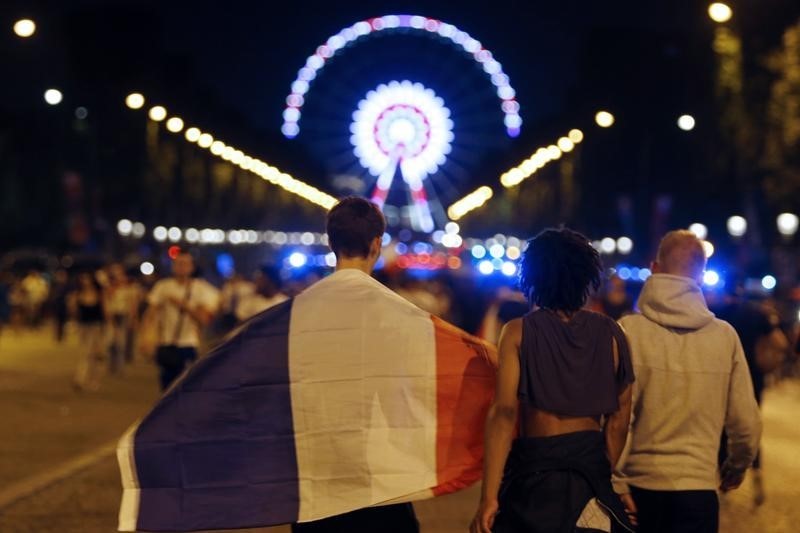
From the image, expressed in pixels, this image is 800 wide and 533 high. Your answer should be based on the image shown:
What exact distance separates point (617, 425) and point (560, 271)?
21.8 inches

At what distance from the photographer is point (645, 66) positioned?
70.6 metres

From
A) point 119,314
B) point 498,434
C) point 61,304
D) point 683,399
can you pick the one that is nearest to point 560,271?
point 498,434

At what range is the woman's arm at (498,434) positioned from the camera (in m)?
4.98

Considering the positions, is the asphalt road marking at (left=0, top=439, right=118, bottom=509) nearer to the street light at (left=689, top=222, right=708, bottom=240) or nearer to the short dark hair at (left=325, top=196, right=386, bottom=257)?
the short dark hair at (left=325, top=196, right=386, bottom=257)

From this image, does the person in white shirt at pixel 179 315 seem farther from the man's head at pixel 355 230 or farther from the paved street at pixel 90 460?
the man's head at pixel 355 230

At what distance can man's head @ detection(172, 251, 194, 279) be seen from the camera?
13516 mm

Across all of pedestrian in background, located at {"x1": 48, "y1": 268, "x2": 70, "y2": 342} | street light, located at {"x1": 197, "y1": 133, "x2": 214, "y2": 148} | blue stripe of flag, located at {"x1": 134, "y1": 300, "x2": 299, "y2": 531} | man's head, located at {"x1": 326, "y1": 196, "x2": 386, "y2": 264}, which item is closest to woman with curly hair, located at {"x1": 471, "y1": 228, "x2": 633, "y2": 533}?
man's head, located at {"x1": 326, "y1": 196, "x2": 386, "y2": 264}

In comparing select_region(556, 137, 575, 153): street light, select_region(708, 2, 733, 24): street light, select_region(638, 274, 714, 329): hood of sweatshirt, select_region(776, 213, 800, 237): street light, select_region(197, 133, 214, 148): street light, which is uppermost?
select_region(556, 137, 575, 153): street light

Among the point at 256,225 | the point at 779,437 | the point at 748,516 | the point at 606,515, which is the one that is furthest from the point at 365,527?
the point at 256,225

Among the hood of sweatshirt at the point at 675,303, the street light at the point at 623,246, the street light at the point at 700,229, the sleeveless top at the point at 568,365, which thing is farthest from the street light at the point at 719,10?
the street light at the point at 623,246

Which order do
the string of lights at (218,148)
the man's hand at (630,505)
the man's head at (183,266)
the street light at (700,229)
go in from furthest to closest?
the street light at (700,229) < the string of lights at (218,148) < the man's head at (183,266) < the man's hand at (630,505)

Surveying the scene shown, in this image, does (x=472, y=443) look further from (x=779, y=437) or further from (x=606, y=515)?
(x=779, y=437)

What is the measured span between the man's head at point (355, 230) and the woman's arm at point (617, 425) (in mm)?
878

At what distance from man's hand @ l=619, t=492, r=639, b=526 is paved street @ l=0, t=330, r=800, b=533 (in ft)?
13.8
